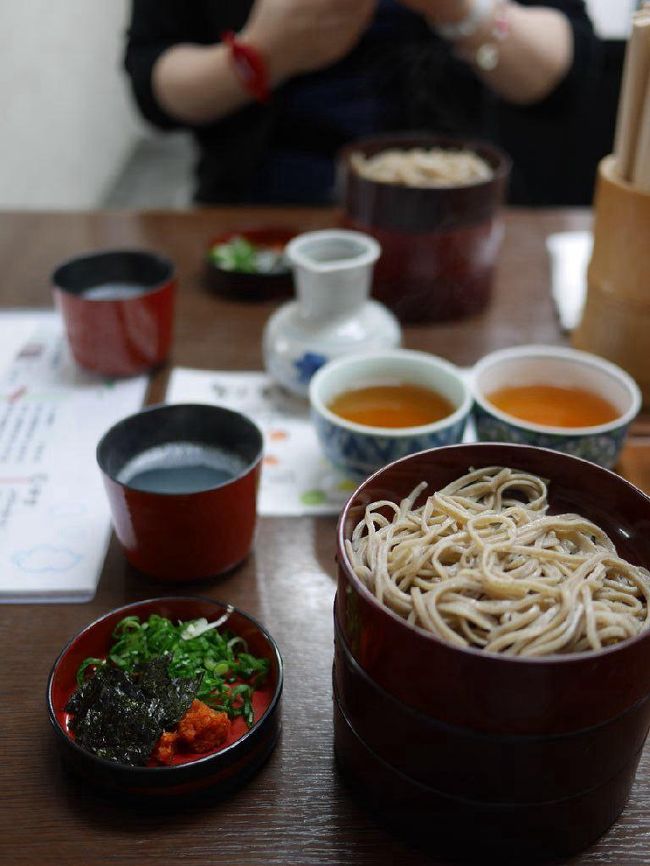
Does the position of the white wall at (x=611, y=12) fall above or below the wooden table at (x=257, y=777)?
above

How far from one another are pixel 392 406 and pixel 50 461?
1.48ft

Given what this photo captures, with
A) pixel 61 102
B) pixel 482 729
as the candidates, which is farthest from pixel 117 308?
pixel 61 102

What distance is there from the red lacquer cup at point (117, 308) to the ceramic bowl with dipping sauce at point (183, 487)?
307mm

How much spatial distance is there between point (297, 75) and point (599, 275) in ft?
3.25

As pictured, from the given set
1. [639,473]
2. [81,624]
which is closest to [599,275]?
[639,473]

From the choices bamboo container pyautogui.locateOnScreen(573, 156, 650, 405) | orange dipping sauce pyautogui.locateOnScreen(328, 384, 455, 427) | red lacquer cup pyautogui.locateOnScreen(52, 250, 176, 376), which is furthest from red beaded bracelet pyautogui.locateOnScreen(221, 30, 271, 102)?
orange dipping sauce pyautogui.locateOnScreen(328, 384, 455, 427)

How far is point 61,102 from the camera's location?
3.80 m

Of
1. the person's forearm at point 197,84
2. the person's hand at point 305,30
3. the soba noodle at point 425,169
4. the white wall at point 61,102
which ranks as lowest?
the white wall at point 61,102

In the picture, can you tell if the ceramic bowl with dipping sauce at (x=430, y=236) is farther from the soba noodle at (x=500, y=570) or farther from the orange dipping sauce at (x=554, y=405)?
the soba noodle at (x=500, y=570)

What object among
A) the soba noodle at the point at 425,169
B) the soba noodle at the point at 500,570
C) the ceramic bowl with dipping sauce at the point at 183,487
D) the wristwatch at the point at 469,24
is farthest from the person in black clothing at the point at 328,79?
the soba noodle at the point at 500,570

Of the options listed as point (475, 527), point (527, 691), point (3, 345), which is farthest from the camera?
point (3, 345)

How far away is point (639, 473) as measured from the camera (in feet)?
3.62

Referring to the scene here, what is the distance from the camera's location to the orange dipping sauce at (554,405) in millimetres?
1089

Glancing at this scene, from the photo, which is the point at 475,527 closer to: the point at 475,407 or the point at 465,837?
the point at 465,837
